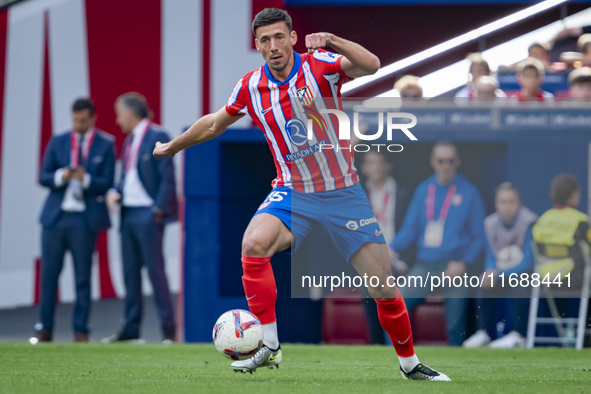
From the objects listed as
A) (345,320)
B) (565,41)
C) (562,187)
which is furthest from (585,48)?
(345,320)

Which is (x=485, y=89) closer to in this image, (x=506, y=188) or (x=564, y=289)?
(x=506, y=188)

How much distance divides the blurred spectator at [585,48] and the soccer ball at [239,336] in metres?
6.38

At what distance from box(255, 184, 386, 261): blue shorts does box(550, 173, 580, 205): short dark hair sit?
370 cm

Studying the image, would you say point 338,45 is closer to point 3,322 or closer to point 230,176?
point 230,176

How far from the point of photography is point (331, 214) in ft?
18.4

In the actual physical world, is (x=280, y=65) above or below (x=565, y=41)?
below

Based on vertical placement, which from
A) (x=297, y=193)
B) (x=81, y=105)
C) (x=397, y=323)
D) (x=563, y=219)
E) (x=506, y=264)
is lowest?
(x=397, y=323)

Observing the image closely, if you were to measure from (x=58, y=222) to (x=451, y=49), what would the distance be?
499 cm

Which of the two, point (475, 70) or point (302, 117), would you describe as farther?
point (475, 70)

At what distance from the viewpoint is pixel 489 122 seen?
8.97m

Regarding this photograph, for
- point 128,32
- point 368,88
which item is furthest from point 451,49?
point 128,32

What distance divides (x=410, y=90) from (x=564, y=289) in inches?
91.6

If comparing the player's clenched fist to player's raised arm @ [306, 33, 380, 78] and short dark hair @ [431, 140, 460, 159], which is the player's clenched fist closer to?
player's raised arm @ [306, 33, 380, 78]

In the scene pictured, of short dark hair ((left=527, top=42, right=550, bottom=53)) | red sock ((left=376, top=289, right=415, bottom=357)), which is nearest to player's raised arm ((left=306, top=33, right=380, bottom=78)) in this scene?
red sock ((left=376, top=289, right=415, bottom=357))
